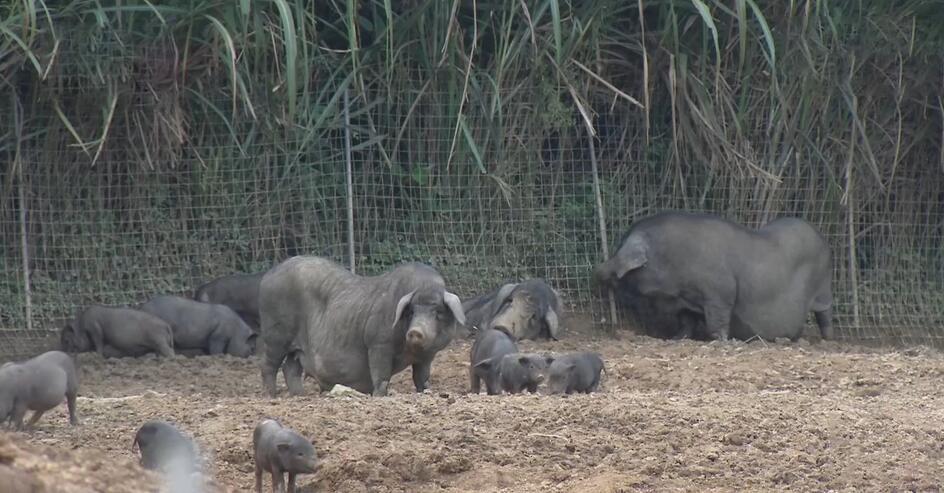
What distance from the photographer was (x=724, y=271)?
536 inches

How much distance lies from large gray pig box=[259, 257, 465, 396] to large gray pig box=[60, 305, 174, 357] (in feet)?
6.14

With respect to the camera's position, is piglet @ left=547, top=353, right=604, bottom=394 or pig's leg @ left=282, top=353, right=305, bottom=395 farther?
pig's leg @ left=282, top=353, right=305, bottom=395

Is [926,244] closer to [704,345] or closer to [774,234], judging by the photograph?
[774,234]

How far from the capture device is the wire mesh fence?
12609mm

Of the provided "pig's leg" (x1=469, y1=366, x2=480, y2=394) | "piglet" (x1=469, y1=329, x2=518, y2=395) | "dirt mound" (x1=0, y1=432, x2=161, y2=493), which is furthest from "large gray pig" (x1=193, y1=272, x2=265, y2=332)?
"dirt mound" (x1=0, y1=432, x2=161, y2=493)

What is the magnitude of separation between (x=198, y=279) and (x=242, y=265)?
1.18 feet

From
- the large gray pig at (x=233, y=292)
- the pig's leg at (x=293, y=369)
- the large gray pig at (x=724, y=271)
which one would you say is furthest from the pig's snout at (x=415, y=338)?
the large gray pig at (x=724, y=271)

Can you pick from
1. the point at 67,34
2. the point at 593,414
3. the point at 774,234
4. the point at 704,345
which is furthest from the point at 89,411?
the point at 774,234

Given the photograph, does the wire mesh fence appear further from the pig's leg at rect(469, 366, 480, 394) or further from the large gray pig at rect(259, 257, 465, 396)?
the pig's leg at rect(469, 366, 480, 394)

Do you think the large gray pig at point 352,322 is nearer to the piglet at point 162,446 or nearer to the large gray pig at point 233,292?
the piglet at point 162,446

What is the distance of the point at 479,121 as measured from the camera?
13.4 meters

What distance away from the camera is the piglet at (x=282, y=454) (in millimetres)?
6938

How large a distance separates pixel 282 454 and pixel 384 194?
263 inches

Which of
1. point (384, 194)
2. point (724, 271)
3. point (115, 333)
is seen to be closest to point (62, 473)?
point (115, 333)
